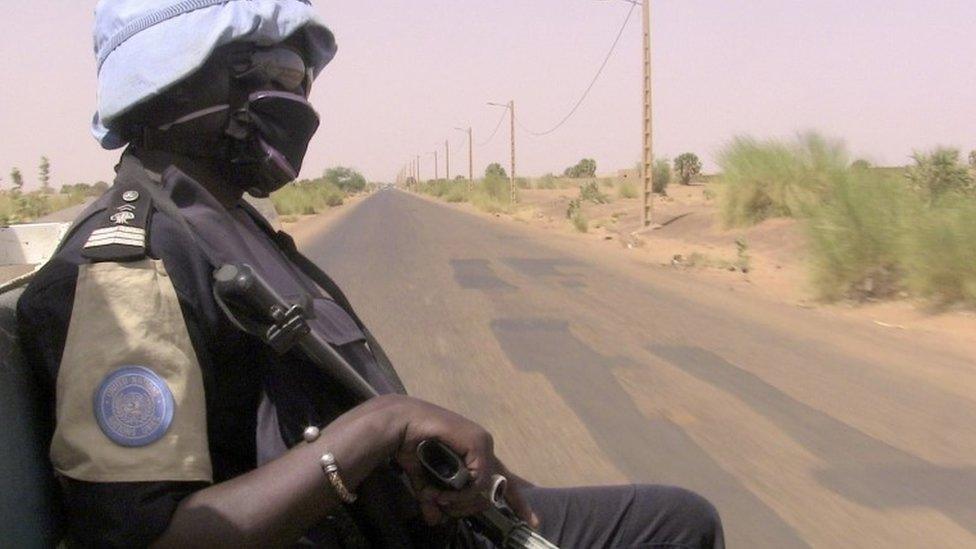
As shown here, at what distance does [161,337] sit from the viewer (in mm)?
1493

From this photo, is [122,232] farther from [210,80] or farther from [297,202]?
[297,202]

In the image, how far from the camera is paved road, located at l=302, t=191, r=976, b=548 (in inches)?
177

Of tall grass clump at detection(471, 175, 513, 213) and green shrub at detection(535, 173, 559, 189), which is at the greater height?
tall grass clump at detection(471, 175, 513, 213)

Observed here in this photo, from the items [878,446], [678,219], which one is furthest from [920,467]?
[678,219]

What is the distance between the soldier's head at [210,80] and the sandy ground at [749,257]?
8.57 metres

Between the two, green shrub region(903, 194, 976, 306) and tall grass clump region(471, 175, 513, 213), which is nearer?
green shrub region(903, 194, 976, 306)

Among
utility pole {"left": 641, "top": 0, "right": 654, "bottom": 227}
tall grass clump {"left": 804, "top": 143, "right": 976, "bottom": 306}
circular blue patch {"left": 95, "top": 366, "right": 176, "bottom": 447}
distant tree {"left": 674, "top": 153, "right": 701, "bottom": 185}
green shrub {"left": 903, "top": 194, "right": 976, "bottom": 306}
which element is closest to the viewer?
circular blue patch {"left": 95, "top": 366, "right": 176, "bottom": 447}

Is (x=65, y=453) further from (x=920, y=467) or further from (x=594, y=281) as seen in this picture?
(x=594, y=281)

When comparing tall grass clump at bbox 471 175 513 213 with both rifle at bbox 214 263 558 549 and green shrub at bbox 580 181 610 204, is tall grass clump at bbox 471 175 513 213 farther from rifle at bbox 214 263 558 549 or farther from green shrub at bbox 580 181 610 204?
rifle at bbox 214 263 558 549

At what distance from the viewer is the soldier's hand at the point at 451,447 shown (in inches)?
63.5

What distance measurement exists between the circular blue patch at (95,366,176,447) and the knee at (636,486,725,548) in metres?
0.99

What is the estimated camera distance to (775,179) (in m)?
23.1

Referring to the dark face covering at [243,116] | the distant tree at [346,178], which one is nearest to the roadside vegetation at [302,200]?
the dark face covering at [243,116]

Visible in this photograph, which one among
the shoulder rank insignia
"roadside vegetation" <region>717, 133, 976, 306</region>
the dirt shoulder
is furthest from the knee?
the dirt shoulder
